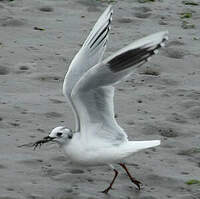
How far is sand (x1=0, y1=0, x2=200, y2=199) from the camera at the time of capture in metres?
6.86

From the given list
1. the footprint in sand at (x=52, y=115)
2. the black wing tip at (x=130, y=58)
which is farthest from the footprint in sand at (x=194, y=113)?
the black wing tip at (x=130, y=58)

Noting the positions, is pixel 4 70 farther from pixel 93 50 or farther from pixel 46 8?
pixel 46 8

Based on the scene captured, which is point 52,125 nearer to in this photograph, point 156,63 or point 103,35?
point 103,35

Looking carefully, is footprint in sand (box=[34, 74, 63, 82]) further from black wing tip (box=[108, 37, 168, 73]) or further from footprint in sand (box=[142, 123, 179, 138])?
black wing tip (box=[108, 37, 168, 73])

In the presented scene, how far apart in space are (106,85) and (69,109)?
7.24 ft

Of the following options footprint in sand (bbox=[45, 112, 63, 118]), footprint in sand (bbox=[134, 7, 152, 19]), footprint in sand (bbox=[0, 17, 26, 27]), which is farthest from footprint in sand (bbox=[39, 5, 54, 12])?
footprint in sand (bbox=[45, 112, 63, 118])

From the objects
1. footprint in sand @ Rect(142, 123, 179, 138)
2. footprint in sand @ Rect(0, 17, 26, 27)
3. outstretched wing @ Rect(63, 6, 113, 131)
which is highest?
outstretched wing @ Rect(63, 6, 113, 131)

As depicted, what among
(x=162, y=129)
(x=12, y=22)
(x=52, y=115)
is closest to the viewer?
(x=162, y=129)

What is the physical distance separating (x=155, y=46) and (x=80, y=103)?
0.91 metres

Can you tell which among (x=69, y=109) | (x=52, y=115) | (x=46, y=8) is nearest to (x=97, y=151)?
(x=52, y=115)

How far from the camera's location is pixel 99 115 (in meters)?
6.66

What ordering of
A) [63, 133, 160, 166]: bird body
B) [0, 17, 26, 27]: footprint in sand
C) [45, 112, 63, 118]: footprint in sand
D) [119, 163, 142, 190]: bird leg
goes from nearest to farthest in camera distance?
1. [63, 133, 160, 166]: bird body
2. [119, 163, 142, 190]: bird leg
3. [45, 112, 63, 118]: footprint in sand
4. [0, 17, 26, 27]: footprint in sand

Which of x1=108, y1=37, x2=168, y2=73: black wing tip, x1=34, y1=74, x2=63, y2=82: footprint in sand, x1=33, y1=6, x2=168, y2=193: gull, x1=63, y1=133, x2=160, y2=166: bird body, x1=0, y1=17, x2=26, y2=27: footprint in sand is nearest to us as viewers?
x1=108, y1=37, x2=168, y2=73: black wing tip

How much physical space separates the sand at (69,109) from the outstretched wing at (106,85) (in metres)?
0.53
